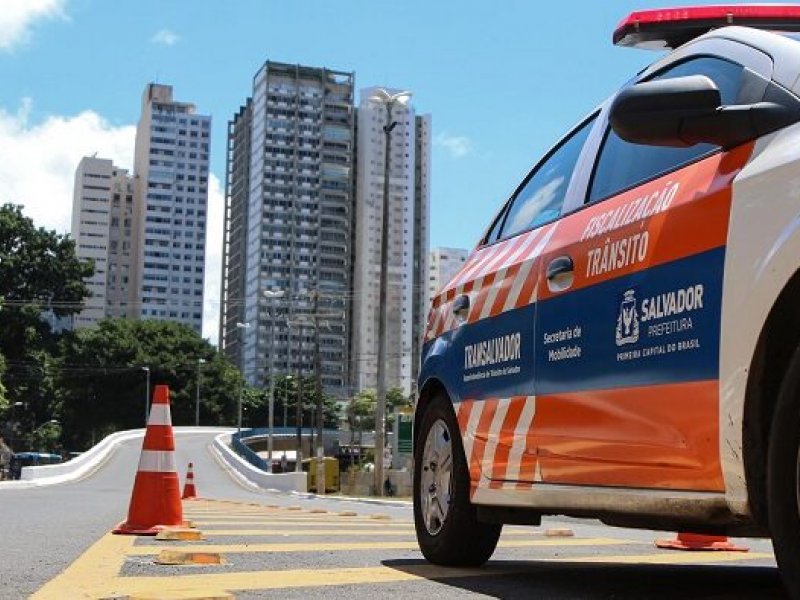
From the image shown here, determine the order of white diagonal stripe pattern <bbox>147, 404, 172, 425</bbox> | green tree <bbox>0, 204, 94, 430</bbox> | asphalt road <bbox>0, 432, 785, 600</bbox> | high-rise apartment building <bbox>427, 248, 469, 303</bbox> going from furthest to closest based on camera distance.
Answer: high-rise apartment building <bbox>427, 248, 469, 303</bbox> → green tree <bbox>0, 204, 94, 430</bbox> → white diagonal stripe pattern <bbox>147, 404, 172, 425</bbox> → asphalt road <bbox>0, 432, 785, 600</bbox>

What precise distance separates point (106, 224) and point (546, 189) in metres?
125

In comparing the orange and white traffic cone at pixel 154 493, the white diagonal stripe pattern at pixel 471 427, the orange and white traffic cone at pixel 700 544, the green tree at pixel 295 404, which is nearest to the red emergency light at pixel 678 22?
the white diagonal stripe pattern at pixel 471 427

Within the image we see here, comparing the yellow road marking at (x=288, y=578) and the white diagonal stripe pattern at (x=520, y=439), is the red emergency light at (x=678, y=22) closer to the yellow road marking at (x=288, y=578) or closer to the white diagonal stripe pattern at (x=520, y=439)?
the white diagonal stripe pattern at (x=520, y=439)

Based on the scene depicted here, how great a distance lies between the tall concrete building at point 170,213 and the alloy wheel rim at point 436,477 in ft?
404

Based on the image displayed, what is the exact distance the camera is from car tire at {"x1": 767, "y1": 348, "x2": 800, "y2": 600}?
2.52 m

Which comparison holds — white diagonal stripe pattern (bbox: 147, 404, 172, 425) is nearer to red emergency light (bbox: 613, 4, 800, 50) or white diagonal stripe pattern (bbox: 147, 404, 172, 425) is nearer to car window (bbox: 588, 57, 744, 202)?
car window (bbox: 588, 57, 744, 202)

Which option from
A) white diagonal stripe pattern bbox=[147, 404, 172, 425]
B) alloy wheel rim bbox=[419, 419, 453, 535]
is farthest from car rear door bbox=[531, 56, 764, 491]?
white diagonal stripe pattern bbox=[147, 404, 172, 425]

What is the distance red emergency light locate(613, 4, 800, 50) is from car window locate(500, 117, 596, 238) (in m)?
0.50

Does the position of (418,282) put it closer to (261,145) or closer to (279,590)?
(261,145)

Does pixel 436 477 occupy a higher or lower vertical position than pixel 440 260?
lower

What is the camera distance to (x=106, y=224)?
124 m

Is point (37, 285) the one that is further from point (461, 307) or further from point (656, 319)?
point (656, 319)

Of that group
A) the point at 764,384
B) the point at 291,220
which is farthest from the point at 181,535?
the point at 291,220

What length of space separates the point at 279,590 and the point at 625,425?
1496 millimetres
